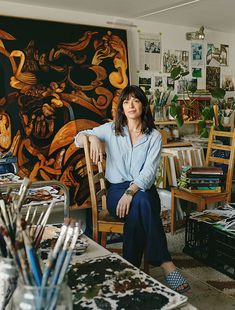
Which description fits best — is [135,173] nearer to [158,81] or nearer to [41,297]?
[41,297]

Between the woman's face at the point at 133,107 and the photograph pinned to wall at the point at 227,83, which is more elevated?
the photograph pinned to wall at the point at 227,83

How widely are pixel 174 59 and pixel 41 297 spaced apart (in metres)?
3.49

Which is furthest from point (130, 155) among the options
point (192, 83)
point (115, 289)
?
point (192, 83)

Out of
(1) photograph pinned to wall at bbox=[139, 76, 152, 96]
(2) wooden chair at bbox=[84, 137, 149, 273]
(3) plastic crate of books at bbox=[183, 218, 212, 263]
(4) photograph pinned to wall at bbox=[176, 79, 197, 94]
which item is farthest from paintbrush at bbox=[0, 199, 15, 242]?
(4) photograph pinned to wall at bbox=[176, 79, 197, 94]

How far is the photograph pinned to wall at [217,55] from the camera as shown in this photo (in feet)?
13.7

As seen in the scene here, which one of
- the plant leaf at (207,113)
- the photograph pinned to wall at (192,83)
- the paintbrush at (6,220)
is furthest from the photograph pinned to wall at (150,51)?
the paintbrush at (6,220)

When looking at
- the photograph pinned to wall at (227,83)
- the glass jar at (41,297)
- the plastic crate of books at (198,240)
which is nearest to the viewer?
the glass jar at (41,297)

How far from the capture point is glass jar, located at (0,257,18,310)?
857 mm

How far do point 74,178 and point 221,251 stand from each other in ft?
4.53

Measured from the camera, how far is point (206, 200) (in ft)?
9.59

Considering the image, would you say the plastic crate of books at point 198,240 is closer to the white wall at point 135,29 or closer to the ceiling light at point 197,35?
the white wall at point 135,29

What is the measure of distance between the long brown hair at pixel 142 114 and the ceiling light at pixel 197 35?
1.90 metres

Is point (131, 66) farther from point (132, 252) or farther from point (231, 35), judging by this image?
point (132, 252)

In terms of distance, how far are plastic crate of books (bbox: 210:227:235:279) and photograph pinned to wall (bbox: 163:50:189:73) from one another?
1.91m
